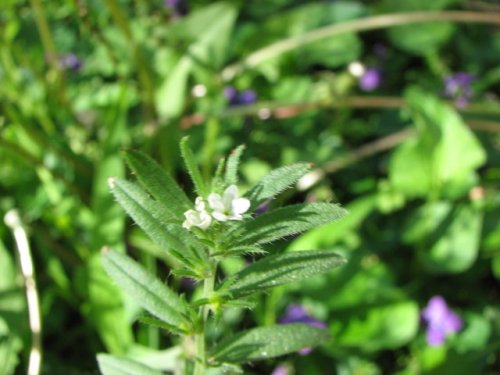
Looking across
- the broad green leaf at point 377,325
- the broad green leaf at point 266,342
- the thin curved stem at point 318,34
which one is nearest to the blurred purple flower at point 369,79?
the thin curved stem at point 318,34

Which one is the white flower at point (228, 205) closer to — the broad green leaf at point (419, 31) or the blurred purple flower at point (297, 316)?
the blurred purple flower at point (297, 316)

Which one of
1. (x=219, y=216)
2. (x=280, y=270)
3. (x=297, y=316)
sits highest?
(x=219, y=216)

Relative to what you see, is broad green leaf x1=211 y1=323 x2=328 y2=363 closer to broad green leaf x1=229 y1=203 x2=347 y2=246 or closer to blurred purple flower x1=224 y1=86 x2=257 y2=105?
broad green leaf x1=229 y1=203 x2=347 y2=246

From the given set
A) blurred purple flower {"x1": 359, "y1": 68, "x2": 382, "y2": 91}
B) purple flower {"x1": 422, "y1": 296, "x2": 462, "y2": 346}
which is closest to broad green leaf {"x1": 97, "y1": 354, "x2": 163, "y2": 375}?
purple flower {"x1": 422, "y1": 296, "x2": 462, "y2": 346}

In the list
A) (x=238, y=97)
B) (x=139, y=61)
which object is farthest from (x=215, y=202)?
(x=238, y=97)

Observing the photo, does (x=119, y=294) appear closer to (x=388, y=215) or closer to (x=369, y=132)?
(x=388, y=215)

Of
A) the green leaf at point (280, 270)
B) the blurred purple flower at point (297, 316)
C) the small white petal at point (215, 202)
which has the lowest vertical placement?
the blurred purple flower at point (297, 316)

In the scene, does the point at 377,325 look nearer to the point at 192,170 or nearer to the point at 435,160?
the point at 435,160
